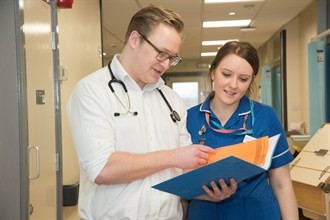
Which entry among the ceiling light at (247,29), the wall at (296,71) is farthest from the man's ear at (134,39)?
the ceiling light at (247,29)

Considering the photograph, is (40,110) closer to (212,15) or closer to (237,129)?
(237,129)

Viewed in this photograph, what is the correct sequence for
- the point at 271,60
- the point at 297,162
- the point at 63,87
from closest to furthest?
1. the point at 63,87
2. the point at 297,162
3. the point at 271,60

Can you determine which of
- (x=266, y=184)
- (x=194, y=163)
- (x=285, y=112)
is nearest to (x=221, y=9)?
(x=285, y=112)

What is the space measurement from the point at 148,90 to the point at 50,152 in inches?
55.1

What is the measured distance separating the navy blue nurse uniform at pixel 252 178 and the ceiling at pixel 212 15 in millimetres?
3374

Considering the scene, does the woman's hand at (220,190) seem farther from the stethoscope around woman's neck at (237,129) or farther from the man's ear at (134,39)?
the man's ear at (134,39)

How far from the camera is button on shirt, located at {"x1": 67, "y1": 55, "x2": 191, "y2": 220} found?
46.3 inches

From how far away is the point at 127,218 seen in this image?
48.0 inches

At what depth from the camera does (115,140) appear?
1.22 m

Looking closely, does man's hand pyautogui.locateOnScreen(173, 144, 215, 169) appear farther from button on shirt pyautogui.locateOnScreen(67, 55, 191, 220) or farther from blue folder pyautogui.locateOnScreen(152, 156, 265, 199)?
button on shirt pyautogui.locateOnScreen(67, 55, 191, 220)

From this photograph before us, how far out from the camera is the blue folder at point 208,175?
3.79 ft

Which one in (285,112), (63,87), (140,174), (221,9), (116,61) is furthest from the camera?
(285,112)

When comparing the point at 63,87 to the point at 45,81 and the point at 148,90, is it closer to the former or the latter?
the point at 45,81

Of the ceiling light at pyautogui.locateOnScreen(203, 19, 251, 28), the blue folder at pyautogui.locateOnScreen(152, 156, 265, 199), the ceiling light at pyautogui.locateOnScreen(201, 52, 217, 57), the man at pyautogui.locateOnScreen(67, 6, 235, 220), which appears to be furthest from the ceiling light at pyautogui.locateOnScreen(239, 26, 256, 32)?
the blue folder at pyautogui.locateOnScreen(152, 156, 265, 199)
